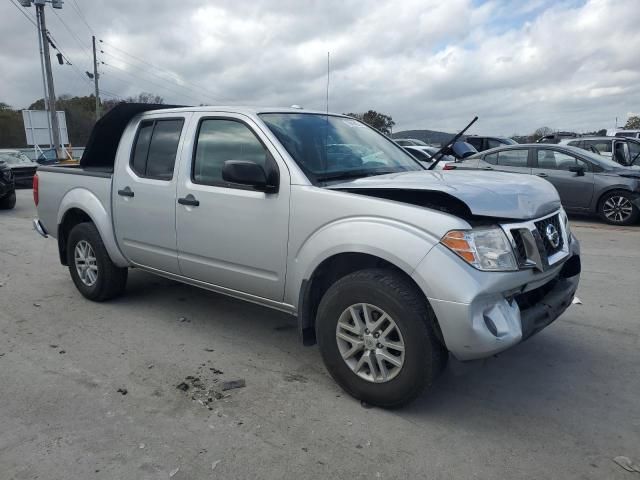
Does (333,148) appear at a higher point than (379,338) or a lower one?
higher

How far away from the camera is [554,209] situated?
11.7 ft

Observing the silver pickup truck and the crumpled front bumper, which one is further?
the silver pickup truck

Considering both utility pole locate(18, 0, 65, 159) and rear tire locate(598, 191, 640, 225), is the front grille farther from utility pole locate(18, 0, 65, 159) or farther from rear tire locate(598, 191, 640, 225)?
utility pole locate(18, 0, 65, 159)

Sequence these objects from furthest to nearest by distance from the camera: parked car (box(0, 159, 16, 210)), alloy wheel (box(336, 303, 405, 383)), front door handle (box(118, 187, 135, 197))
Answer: parked car (box(0, 159, 16, 210))
front door handle (box(118, 187, 135, 197))
alloy wheel (box(336, 303, 405, 383))

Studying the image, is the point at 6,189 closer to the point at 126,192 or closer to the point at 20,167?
the point at 20,167

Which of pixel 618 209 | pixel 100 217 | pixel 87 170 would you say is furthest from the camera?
pixel 618 209

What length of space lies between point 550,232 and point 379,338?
1.31 metres

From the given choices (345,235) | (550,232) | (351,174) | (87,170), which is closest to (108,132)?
(87,170)

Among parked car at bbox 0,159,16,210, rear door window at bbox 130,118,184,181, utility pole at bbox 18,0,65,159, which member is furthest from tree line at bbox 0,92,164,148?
rear door window at bbox 130,118,184,181

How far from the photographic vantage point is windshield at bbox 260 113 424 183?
3.78 metres

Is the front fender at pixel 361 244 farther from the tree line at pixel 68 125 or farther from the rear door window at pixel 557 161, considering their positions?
the tree line at pixel 68 125

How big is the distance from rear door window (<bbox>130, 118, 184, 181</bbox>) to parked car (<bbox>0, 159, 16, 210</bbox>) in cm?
1009

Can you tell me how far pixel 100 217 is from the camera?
5.06 metres

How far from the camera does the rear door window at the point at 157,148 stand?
4.45 meters
